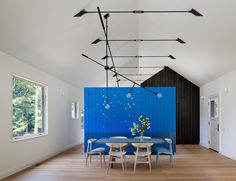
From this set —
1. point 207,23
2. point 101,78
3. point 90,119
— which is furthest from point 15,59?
point 101,78

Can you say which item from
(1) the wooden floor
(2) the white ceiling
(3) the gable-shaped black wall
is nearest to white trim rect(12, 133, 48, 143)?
(1) the wooden floor

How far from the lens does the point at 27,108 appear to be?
7418mm

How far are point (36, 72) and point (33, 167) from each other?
239 cm

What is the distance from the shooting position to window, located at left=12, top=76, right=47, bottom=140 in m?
6.62

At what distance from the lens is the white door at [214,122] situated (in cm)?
1007

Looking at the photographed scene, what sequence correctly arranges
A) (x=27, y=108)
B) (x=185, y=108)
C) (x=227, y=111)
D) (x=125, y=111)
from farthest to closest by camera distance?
(x=185, y=108)
(x=125, y=111)
(x=227, y=111)
(x=27, y=108)

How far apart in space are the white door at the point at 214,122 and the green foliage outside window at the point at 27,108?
5.75 m

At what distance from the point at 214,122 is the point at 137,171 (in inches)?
193

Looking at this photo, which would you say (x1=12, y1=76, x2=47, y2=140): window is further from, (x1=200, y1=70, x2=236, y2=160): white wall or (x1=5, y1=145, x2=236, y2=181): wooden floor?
(x1=200, y1=70, x2=236, y2=160): white wall

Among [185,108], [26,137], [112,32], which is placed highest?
[112,32]

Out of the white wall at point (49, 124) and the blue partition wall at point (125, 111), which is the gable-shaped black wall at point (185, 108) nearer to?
the blue partition wall at point (125, 111)

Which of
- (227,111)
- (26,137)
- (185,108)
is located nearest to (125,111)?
(227,111)

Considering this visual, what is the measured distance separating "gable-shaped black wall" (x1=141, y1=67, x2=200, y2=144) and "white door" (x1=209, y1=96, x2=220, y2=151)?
6.72ft

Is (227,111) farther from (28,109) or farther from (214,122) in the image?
(28,109)
